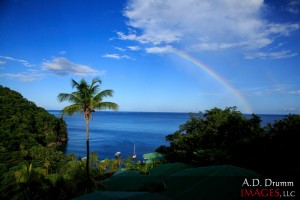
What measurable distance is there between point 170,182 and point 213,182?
4.88ft

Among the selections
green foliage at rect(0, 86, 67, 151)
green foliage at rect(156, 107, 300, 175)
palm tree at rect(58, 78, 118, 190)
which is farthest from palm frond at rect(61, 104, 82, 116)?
green foliage at rect(0, 86, 67, 151)

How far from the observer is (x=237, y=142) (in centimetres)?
1566

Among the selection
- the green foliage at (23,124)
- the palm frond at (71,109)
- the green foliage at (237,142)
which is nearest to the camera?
the green foliage at (237,142)

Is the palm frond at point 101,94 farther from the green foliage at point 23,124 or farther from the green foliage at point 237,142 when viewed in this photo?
the green foliage at point 23,124

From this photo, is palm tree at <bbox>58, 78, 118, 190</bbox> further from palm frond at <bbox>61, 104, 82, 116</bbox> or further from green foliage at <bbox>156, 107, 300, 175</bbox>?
green foliage at <bbox>156, 107, 300, 175</bbox>

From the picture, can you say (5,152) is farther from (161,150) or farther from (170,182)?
(170,182)

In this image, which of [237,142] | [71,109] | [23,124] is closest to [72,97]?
[71,109]

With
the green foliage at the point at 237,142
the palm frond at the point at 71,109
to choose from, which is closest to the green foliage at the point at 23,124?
the green foliage at the point at 237,142

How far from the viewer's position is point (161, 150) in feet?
90.0

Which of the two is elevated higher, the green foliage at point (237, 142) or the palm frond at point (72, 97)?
the palm frond at point (72, 97)

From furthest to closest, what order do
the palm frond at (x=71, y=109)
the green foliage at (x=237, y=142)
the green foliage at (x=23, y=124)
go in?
the green foliage at (x=23, y=124) → the palm frond at (x=71, y=109) → the green foliage at (x=237, y=142)

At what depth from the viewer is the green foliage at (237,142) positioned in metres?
12.3

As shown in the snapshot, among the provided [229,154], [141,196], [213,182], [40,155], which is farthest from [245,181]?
[40,155]

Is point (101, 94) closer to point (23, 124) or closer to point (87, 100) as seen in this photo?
point (87, 100)
